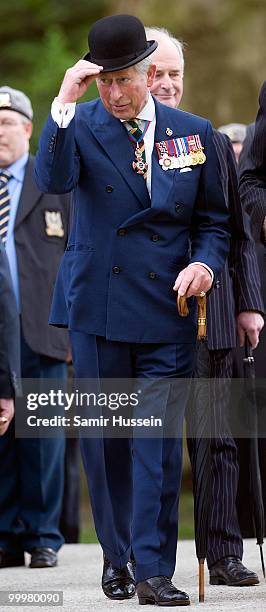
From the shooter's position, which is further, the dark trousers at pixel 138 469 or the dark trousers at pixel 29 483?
the dark trousers at pixel 29 483

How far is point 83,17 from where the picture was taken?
15914 millimetres

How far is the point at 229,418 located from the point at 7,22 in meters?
9.98

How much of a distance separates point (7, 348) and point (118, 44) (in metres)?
1.56

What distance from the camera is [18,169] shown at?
827 centimetres

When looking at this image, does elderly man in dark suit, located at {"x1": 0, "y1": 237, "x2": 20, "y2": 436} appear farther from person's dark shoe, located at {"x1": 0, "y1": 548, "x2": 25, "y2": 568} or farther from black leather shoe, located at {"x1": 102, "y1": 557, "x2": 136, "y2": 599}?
person's dark shoe, located at {"x1": 0, "y1": 548, "x2": 25, "y2": 568}

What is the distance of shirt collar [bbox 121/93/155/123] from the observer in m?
6.02

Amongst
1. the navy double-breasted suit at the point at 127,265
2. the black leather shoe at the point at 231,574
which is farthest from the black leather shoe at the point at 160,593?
the black leather shoe at the point at 231,574

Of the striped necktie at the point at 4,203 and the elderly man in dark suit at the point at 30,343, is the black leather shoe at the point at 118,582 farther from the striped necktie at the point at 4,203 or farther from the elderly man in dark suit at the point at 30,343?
the striped necktie at the point at 4,203

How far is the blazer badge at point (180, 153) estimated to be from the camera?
6008 millimetres

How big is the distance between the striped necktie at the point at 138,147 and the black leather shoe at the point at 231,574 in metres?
1.51

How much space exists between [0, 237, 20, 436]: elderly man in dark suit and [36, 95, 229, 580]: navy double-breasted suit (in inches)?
29.9

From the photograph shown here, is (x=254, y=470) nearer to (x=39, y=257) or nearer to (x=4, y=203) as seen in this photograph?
→ (x=39, y=257)

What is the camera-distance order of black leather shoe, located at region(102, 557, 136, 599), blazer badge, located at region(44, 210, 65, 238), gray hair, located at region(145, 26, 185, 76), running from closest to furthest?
black leather shoe, located at region(102, 557, 136, 599), gray hair, located at region(145, 26, 185, 76), blazer badge, located at region(44, 210, 65, 238)

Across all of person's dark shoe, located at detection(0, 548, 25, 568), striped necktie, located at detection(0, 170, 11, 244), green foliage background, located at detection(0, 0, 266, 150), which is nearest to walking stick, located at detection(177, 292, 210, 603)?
person's dark shoe, located at detection(0, 548, 25, 568)
